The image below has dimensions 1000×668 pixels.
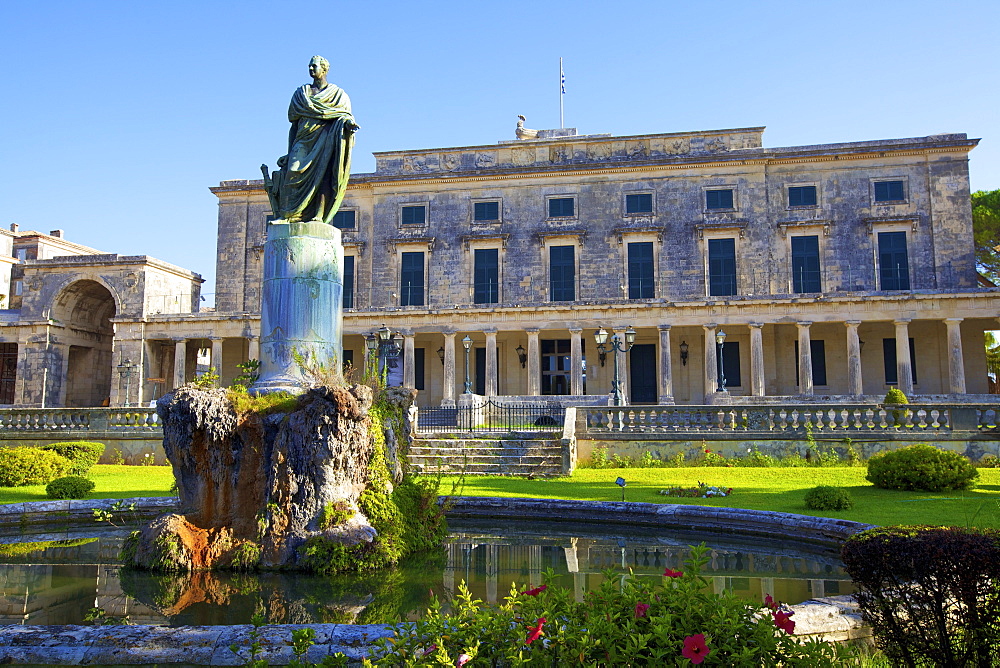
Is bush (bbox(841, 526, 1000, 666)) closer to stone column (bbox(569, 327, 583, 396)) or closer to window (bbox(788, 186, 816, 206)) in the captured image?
stone column (bbox(569, 327, 583, 396))

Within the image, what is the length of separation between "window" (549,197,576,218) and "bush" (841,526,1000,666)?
33679 millimetres

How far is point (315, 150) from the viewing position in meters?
10.3

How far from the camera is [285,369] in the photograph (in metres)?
9.67

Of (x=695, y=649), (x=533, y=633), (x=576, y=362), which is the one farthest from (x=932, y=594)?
(x=576, y=362)

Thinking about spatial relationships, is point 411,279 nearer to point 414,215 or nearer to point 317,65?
point 414,215

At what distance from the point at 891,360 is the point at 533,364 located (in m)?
16.7

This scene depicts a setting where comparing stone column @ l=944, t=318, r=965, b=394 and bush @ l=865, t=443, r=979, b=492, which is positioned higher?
stone column @ l=944, t=318, r=965, b=394

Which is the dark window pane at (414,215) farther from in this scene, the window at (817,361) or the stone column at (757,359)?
the window at (817,361)

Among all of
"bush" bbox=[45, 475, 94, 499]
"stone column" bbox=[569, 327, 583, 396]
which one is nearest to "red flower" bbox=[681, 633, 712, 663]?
"bush" bbox=[45, 475, 94, 499]

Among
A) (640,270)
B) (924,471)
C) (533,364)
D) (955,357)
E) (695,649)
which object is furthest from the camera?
(640,270)

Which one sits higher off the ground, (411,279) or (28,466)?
(411,279)

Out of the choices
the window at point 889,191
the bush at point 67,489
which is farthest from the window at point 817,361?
the bush at point 67,489

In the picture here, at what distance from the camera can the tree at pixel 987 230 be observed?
3722 cm

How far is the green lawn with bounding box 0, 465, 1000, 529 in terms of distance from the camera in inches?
415
